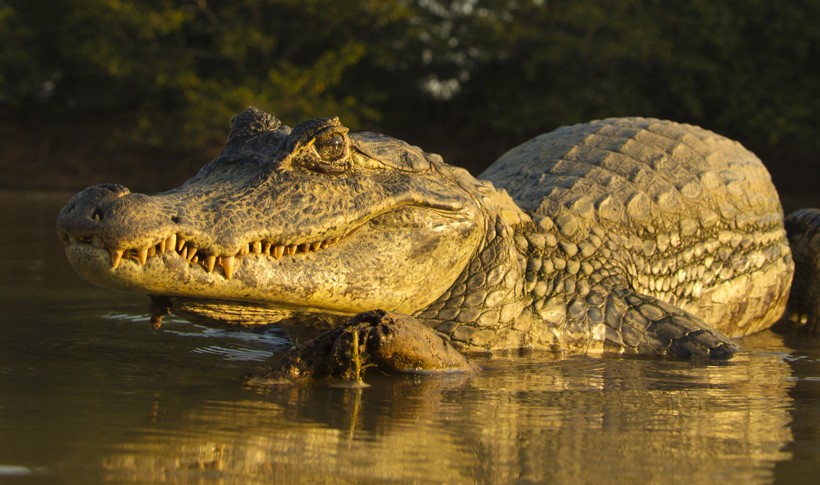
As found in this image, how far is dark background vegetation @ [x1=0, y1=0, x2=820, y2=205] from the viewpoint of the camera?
2255cm

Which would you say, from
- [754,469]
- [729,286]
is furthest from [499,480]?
[729,286]

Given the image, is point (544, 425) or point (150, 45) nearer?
point (544, 425)

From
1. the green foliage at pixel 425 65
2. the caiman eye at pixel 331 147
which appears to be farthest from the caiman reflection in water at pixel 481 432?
the green foliage at pixel 425 65

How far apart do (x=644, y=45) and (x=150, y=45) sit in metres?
9.93

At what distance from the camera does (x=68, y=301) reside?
641cm

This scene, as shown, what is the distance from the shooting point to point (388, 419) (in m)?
3.44

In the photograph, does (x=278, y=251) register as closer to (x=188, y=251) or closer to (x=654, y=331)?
(x=188, y=251)

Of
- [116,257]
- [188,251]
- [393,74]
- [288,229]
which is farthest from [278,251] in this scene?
[393,74]

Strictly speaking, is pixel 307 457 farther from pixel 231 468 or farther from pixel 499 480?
pixel 499 480

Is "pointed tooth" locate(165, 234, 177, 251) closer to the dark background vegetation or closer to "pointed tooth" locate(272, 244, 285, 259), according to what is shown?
"pointed tooth" locate(272, 244, 285, 259)

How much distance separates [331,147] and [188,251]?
2.63 ft

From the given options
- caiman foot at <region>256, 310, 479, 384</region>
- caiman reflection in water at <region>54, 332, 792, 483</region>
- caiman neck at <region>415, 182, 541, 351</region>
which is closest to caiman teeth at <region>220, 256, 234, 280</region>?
caiman foot at <region>256, 310, 479, 384</region>

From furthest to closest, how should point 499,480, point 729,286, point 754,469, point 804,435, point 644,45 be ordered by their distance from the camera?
point 644,45
point 729,286
point 804,435
point 754,469
point 499,480

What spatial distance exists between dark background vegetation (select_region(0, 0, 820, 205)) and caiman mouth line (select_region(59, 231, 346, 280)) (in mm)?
17758
